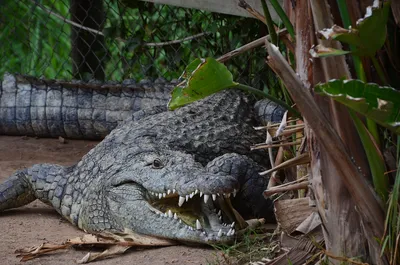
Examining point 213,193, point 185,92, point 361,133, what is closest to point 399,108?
point 361,133

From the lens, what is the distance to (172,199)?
3.56 m

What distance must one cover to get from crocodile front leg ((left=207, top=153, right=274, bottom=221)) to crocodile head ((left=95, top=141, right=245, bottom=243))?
239mm

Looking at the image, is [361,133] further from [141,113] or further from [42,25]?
[42,25]

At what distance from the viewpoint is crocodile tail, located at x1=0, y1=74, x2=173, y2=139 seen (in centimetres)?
567

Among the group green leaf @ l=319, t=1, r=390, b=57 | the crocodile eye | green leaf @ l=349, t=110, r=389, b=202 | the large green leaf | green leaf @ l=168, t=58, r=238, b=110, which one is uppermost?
green leaf @ l=319, t=1, r=390, b=57

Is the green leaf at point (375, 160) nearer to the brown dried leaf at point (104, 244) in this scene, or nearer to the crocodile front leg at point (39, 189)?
the brown dried leaf at point (104, 244)

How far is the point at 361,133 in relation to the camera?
2145 mm

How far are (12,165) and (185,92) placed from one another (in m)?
2.96

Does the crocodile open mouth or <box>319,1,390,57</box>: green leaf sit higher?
<box>319,1,390,57</box>: green leaf

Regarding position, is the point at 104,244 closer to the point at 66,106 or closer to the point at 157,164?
the point at 157,164

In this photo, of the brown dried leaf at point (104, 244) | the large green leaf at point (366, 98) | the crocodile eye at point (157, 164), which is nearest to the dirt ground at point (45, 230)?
the brown dried leaf at point (104, 244)

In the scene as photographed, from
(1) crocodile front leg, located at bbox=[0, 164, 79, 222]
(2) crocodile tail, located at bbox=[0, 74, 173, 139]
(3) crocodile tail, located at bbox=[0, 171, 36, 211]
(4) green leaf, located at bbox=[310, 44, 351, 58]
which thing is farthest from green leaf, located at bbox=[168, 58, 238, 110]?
(2) crocodile tail, located at bbox=[0, 74, 173, 139]

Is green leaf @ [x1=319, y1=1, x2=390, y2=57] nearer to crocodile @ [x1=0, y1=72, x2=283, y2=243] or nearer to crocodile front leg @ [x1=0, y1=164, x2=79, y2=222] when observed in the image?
crocodile @ [x1=0, y1=72, x2=283, y2=243]

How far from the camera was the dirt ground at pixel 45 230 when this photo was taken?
3.22 m
